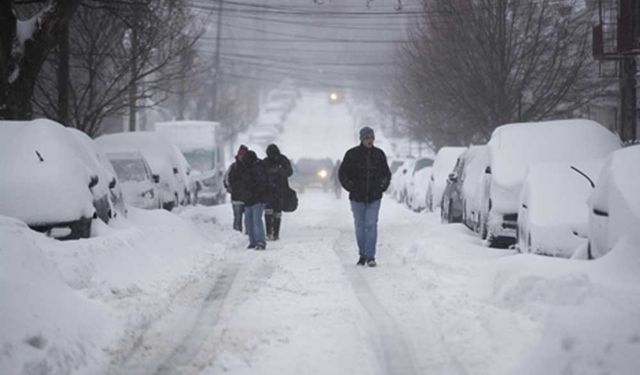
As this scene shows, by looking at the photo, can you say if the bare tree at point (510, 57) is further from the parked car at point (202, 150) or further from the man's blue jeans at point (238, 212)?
the parked car at point (202, 150)

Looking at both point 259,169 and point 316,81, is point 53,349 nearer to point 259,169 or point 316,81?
point 259,169

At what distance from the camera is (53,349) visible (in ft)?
21.6

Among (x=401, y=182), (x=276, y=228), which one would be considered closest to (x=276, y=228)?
(x=276, y=228)

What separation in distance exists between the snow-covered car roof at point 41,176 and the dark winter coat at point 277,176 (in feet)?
17.3

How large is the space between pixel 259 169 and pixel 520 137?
15.4ft

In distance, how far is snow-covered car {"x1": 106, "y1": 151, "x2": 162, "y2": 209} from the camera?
798 inches

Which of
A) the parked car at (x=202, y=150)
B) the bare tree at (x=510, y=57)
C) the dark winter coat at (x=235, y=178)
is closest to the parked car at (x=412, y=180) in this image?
the bare tree at (x=510, y=57)

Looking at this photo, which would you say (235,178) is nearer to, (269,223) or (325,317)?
(269,223)

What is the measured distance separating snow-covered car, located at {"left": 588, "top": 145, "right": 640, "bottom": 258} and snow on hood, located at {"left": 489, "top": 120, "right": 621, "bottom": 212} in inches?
220

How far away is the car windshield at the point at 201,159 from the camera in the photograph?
34.5 metres

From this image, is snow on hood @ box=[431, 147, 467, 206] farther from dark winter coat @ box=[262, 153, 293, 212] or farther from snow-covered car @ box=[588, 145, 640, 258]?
snow-covered car @ box=[588, 145, 640, 258]

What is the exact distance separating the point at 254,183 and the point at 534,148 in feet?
16.2

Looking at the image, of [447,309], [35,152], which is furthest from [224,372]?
[35,152]

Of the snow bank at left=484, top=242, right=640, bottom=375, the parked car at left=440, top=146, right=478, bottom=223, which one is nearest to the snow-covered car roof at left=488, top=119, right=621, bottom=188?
the parked car at left=440, top=146, right=478, bottom=223
